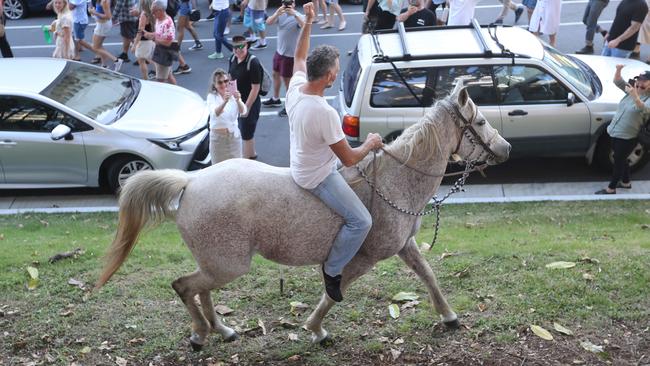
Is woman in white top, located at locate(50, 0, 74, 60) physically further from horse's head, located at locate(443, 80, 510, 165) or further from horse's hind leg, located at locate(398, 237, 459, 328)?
Answer: horse's head, located at locate(443, 80, 510, 165)

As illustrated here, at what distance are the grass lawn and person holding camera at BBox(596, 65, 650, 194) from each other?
6.57 feet

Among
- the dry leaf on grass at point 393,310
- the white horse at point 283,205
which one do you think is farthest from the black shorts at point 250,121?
the white horse at point 283,205

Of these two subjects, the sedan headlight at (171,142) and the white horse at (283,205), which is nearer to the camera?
the white horse at (283,205)

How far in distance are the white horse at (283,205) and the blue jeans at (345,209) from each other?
8 centimetres

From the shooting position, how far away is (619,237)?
27.3ft

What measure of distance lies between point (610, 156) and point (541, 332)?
549cm

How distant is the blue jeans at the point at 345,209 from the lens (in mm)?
5781

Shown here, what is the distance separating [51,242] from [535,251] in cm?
517

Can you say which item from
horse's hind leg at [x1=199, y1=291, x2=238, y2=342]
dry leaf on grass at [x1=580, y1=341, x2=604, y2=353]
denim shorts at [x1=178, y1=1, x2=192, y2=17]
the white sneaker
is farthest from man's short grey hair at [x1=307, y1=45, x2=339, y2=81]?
denim shorts at [x1=178, y1=1, x2=192, y2=17]

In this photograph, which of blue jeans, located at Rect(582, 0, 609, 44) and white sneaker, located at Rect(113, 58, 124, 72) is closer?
blue jeans, located at Rect(582, 0, 609, 44)

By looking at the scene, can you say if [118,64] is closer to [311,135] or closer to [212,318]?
[212,318]

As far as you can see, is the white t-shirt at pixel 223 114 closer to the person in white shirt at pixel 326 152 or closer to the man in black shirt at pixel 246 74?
the man in black shirt at pixel 246 74

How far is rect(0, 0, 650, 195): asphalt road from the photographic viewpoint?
11.5 metres

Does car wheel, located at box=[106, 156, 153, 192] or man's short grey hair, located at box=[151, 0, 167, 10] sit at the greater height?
man's short grey hair, located at box=[151, 0, 167, 10]
